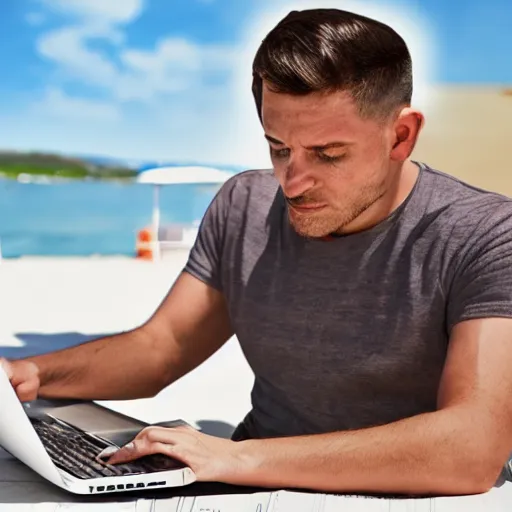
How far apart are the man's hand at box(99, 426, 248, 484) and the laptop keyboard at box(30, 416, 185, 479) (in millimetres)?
12

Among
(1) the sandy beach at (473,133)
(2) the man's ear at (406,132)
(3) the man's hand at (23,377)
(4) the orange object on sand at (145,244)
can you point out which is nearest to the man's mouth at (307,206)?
(2) the man's ear at (406,132)

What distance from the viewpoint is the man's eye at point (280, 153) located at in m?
1.14

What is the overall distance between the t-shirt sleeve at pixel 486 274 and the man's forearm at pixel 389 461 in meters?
0.14

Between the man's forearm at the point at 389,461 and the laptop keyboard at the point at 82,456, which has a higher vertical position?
the man's forearm at the point at 389,461

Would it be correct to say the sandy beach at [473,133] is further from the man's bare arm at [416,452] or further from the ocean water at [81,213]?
the man's bare arm at [416,452]

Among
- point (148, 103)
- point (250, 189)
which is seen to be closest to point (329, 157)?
point (250, 189)

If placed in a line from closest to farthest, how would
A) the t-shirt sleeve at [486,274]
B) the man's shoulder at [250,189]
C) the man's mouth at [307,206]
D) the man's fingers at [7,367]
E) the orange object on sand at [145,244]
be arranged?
the t-shirt sleeve at [486,274] → the man's mouth at [307,206] → the man's fingers at [7,367] → the man's shoulder at [250,189] → the orange object on sand at [145,244]

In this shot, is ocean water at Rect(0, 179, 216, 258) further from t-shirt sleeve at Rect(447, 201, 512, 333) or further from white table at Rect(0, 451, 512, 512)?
white table at Rect(0, 451, 512, 512)

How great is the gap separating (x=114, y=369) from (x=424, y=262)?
52 cm

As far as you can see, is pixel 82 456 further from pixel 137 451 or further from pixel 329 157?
pixel 329 157

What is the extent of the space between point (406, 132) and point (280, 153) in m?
0.17

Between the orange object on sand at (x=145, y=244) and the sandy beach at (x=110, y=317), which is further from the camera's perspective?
the orange object on sand at (x=145, y=244)

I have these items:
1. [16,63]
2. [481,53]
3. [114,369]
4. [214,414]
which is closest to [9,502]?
[114,369]

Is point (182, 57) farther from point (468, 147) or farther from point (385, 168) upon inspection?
point (385, 168)
